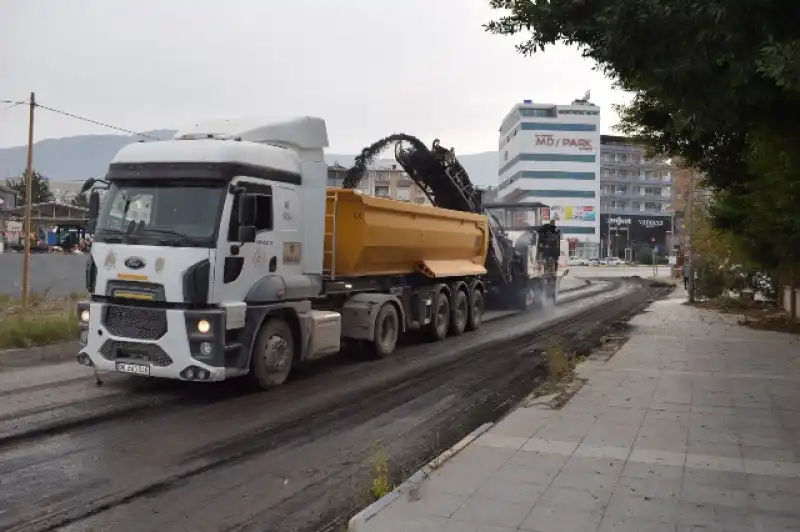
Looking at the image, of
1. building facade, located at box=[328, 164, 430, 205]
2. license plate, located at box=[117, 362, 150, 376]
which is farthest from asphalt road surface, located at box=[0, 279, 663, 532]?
building facade, located at box=[328, 164, 430, 205]

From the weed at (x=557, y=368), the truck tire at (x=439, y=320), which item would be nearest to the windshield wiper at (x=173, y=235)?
the weed at (x=557, y=368)

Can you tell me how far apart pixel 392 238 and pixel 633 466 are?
7799 mm

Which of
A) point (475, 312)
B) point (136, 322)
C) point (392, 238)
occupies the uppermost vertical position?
point (392, 238)

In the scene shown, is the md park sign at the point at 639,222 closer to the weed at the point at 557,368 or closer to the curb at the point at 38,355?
the weed at the point at 557,368

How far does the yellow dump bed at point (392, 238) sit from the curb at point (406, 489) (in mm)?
5596

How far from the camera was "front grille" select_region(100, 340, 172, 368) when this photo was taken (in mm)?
9008

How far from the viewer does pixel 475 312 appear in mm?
18594

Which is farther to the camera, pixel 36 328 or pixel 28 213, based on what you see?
pixel 28 213

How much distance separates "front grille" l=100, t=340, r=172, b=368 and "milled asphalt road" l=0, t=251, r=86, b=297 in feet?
46.5

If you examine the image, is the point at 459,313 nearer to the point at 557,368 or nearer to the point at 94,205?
the point at 557,368

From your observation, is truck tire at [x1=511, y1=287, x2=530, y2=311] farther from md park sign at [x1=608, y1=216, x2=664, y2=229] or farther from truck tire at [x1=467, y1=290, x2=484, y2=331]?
md park sign at [x1=608, y1=216, x2=664, y2=229]

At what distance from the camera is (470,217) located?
1819cm

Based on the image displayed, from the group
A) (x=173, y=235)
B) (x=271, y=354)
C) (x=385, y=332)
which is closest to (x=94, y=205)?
(x=173, y=235)

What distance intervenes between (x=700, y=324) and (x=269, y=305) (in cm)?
1540
